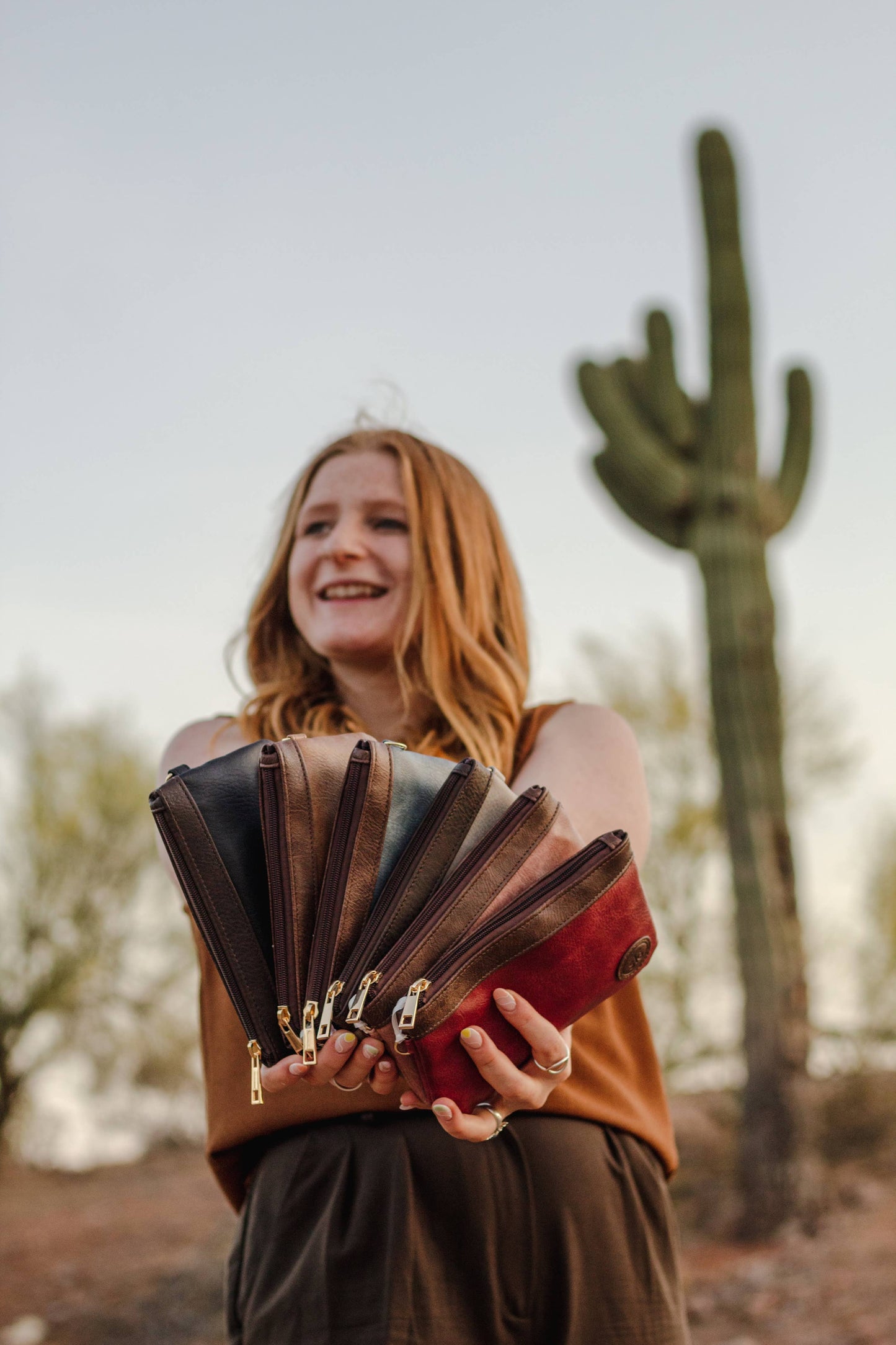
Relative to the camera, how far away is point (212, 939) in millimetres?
1611

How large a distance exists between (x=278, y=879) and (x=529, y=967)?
1.15ft

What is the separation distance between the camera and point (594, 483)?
30.9 ft

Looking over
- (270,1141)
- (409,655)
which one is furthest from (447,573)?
(270,1141)

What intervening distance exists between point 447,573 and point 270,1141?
111 centimetres

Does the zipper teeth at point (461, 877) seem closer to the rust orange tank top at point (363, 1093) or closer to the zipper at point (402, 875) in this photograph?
the zipper at point (402, 875)

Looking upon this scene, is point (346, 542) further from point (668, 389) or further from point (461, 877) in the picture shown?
point (668, 389)

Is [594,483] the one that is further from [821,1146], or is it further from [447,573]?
[447,573]

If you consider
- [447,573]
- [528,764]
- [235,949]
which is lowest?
[235,949]

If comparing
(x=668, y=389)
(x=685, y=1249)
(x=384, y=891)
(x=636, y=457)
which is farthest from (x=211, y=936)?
(x=668, y=389)

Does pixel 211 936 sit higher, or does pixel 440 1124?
pixel 211 936

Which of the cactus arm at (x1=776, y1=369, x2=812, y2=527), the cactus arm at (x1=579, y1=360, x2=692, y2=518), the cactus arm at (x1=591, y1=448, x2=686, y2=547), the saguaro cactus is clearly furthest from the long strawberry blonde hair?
the cactus arm at (x1=776, y1=369, x2=812, y2=527)

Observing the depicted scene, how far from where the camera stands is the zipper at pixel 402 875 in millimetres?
1530

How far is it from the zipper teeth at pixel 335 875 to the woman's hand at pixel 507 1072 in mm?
197

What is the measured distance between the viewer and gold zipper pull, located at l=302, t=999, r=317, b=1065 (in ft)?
4.96
